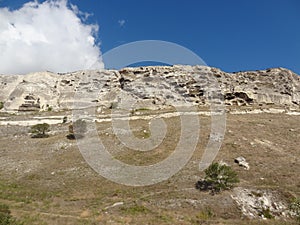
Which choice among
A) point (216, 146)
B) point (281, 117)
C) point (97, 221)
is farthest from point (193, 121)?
point (97, 221)

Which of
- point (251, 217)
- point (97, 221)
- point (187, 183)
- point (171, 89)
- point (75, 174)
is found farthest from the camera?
point (171, 89)

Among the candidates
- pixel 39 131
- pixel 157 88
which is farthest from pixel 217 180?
pixel 157 88

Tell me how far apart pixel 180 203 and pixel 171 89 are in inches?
2010

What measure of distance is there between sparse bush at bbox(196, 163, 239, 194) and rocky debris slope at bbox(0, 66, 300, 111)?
40.0 meters

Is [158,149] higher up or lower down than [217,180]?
higher up

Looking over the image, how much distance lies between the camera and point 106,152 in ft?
110

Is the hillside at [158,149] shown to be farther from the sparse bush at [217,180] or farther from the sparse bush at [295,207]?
the sparse bush at [217,180]

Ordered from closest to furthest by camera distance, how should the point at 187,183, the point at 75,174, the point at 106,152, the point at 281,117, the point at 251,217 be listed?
the point at 251,217, the point at 187,183, the point at 75,174, the point at 106,152, the point at 281,117

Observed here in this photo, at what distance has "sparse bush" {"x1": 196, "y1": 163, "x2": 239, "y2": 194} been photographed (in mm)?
23833

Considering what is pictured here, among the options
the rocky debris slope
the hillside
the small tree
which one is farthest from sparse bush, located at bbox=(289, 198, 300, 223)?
the rocky debris slope

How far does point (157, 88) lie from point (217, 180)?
47.8 m

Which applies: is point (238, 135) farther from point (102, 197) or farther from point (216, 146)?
point (102, 197)

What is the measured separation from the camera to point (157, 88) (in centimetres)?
7056

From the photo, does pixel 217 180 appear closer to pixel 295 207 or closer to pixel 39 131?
pixel 295 207
